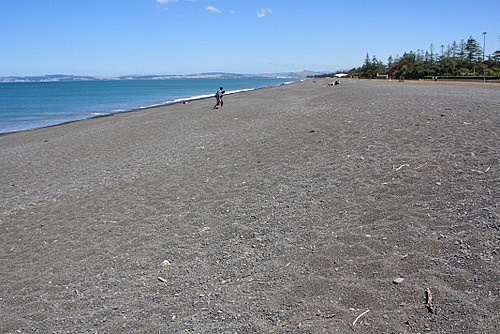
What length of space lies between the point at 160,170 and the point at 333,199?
16.2ft

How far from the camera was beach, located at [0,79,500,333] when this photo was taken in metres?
4.11

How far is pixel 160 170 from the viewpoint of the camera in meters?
10.2

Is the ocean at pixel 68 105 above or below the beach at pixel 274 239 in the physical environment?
above

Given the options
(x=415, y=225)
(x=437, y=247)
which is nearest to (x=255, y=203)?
(x=415, y=225)

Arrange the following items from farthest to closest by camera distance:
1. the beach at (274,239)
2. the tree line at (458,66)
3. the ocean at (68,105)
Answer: the tree line at (458,66) < the ocean at (68,105) < the beach at (274,239)

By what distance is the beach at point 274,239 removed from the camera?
4113mm

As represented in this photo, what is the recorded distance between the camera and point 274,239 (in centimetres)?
571

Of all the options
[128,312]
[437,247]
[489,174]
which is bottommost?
[128,312]

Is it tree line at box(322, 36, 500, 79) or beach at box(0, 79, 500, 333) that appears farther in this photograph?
tree line at box(322, 36, 500, 79)

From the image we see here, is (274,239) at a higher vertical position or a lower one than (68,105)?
lower

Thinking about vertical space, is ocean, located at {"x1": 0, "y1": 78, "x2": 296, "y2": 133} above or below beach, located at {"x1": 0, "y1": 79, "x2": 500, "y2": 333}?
above

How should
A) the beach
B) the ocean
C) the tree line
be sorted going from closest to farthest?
1. the beach
2. the ocean
3. the tree line

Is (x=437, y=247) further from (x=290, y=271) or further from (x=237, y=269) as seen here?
(x=237, y=269)

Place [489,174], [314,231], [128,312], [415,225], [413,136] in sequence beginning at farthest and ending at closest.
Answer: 1. [413,136]
2. [489,174]
3. [314,231]
4. [415,225]
5. [128,312]
